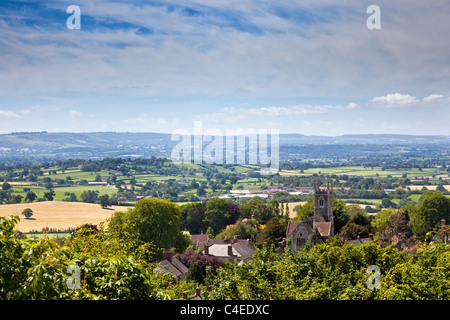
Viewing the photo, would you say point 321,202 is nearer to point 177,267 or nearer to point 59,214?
point 177,267

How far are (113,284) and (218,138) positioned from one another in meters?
175

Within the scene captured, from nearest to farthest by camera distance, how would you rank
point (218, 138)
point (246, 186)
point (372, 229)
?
point (372, 229)
point (246, 186)
point (218, 138)

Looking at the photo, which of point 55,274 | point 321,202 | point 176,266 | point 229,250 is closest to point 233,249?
point 229,250

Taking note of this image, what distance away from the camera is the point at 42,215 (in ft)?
283

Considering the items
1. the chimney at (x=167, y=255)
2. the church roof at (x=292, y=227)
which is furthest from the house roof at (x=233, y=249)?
the chimney at (x=167, y=255)

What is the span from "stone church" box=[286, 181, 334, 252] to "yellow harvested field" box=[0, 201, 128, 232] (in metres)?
38.9

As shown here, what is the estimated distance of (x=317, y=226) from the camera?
172 feet

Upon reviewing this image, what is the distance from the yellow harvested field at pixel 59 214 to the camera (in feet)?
250

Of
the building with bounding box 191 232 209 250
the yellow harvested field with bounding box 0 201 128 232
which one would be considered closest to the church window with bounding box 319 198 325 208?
the building with bounding box 191 232 209 250

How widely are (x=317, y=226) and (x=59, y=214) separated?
183 feet

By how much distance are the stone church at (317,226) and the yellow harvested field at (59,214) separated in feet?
128

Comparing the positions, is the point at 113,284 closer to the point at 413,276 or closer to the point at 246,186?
the point at 413,276
